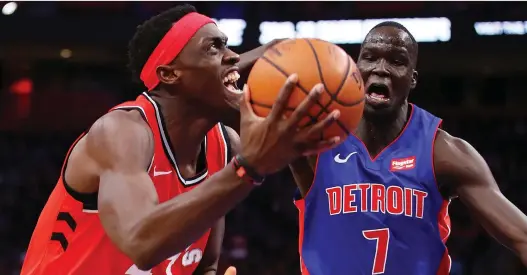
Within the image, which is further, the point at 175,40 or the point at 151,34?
the point at 151,34

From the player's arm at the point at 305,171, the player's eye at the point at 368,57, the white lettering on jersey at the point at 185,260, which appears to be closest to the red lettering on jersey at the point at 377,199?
the player's arm at the point at 305,171

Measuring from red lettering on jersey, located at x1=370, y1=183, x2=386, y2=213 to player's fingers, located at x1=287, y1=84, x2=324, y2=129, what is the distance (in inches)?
54.5

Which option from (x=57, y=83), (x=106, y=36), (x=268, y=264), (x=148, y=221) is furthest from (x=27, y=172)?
(x=148, y=221)

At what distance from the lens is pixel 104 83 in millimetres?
13125

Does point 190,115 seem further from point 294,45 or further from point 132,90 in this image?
point 132,90

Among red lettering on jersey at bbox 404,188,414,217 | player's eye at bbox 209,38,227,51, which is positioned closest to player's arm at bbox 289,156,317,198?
red lettering on jersey at bbox 404,188,414,217

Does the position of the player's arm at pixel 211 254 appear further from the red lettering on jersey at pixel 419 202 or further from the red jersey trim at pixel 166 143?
the red lettering on jersey at pixel 419 202

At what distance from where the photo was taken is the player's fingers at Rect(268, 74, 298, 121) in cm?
197

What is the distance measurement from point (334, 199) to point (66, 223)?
3.73 feet

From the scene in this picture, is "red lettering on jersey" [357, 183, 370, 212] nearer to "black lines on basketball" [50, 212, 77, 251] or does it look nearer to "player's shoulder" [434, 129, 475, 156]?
"player's shoulder" [434, 129, 475, 156]

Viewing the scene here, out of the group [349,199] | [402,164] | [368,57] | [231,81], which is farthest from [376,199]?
[231,81]

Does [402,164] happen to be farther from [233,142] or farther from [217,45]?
[217,45]

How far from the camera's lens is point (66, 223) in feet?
9.87

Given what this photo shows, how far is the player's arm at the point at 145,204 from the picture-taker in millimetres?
2189
